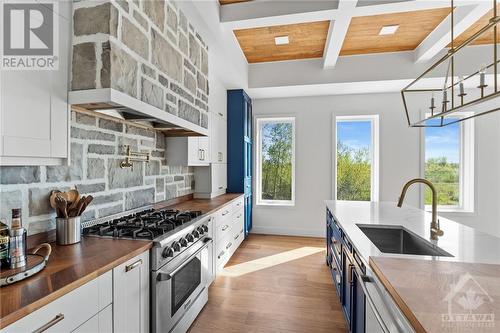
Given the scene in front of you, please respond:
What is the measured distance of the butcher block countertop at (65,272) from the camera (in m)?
0.83

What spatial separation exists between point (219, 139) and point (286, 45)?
1668 millimetres

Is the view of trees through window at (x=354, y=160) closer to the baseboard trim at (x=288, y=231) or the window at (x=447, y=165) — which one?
the baseboard trim at (x=288, y=231)

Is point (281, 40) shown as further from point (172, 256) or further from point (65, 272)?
Answer: point (65, 272)

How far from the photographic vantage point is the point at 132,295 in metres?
1.38

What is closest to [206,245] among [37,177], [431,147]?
[37,177]

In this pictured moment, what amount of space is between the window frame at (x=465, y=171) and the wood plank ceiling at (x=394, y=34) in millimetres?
1682

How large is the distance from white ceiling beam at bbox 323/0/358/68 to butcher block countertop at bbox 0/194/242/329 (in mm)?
2630

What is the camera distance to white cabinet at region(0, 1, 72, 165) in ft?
3.81

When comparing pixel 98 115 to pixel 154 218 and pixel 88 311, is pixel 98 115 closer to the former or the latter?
pixel 154 218

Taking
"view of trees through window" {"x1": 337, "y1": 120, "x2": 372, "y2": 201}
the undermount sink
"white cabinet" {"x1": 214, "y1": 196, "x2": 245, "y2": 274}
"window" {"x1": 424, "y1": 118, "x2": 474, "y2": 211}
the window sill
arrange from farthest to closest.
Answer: the window sill < "view of trees through window" {"x1": 337, "y1": 120, "x2": 372, "y2": 201} < "window" {"x1": 424, "y1": 118, "x2": 474, "y2": 211} < "white cabinet" {"x1": 214, "y1": 196, "x2": 245, "y2": 274} < the undermount sink

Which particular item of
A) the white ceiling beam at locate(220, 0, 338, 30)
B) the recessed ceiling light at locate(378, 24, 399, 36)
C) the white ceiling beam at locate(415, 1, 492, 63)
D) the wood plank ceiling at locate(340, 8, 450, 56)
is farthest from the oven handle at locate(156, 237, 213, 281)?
the white ceiling beam at locate(415, 1, 492, 63)

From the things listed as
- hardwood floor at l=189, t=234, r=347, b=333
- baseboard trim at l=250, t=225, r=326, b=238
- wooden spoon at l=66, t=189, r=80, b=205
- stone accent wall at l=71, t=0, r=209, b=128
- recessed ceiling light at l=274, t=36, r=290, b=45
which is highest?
recessed ceiling light at l=274, t=36, r=290, b=45

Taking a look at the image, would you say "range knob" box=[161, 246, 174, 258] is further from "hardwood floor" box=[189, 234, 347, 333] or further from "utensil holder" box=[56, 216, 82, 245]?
"hardwood floor" box=[189, 234, 347, 333]

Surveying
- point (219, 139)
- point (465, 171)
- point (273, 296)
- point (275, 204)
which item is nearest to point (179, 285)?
point (273, 296)
